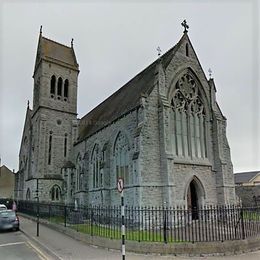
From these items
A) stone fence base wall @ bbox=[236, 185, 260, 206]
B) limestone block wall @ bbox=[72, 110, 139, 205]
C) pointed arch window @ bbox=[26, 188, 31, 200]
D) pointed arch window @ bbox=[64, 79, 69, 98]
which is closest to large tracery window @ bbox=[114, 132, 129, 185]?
limestone block wall @ bbox=[72, 110, 139, 205]

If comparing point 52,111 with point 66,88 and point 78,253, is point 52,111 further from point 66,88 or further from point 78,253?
point 78,253

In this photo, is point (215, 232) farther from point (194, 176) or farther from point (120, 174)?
point (120, 174)

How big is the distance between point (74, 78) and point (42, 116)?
7.57 meters

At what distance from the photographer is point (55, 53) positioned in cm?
3894

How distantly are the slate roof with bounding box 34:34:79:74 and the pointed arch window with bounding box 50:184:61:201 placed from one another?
15.8 meters

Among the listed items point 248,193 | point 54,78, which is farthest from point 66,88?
→ point 248,193

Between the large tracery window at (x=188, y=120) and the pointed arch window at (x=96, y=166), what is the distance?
8361mm

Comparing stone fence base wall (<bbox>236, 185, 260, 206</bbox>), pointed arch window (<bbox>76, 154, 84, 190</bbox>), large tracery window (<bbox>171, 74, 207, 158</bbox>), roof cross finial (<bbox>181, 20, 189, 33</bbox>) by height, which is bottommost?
stone fence base wall (<bbox>236, 185, 260, 206</bbox>)

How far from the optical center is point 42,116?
113ft

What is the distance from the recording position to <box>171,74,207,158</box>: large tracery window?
22078 mm

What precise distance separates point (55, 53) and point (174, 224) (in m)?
32.2

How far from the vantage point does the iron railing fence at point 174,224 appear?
12250 mm

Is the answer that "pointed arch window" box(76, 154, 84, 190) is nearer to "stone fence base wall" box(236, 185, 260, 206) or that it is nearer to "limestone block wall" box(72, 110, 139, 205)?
"limestone block wall" box(72, 110, 139, 205)

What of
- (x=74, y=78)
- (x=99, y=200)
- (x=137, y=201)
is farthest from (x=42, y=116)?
(x=137, y=201)
